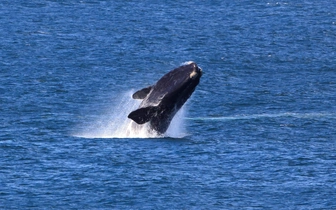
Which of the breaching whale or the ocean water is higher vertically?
the breaching whale

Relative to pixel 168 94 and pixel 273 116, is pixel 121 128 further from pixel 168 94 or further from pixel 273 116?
pixel 273 116

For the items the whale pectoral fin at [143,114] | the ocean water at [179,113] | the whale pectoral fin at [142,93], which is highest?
the whale pectoral fin at [142,93]

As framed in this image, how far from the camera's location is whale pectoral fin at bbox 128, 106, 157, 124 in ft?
169

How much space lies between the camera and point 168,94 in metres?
52.2

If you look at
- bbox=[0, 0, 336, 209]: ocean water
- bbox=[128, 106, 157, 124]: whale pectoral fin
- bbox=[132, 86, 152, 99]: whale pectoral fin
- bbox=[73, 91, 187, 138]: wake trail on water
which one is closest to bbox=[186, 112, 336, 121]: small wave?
bbox=[0, 0, 336, 209]: ocean water

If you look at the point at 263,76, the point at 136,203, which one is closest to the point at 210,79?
the point at 263,76

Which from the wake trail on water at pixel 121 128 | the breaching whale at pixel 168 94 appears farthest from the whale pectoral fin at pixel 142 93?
the wake trail on water at pixel 121 128

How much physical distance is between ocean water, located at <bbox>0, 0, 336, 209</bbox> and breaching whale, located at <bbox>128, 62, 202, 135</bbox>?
4.76ft

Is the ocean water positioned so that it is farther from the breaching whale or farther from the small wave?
the breaching whale

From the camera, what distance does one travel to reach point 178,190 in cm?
4600

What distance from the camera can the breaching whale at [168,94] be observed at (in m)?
51.7

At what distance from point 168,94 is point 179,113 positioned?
11117 mm

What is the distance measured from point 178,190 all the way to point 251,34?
57703 mm

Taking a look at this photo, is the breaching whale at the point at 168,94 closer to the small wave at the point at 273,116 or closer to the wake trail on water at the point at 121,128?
the wake trail on water at the point at 121,128
